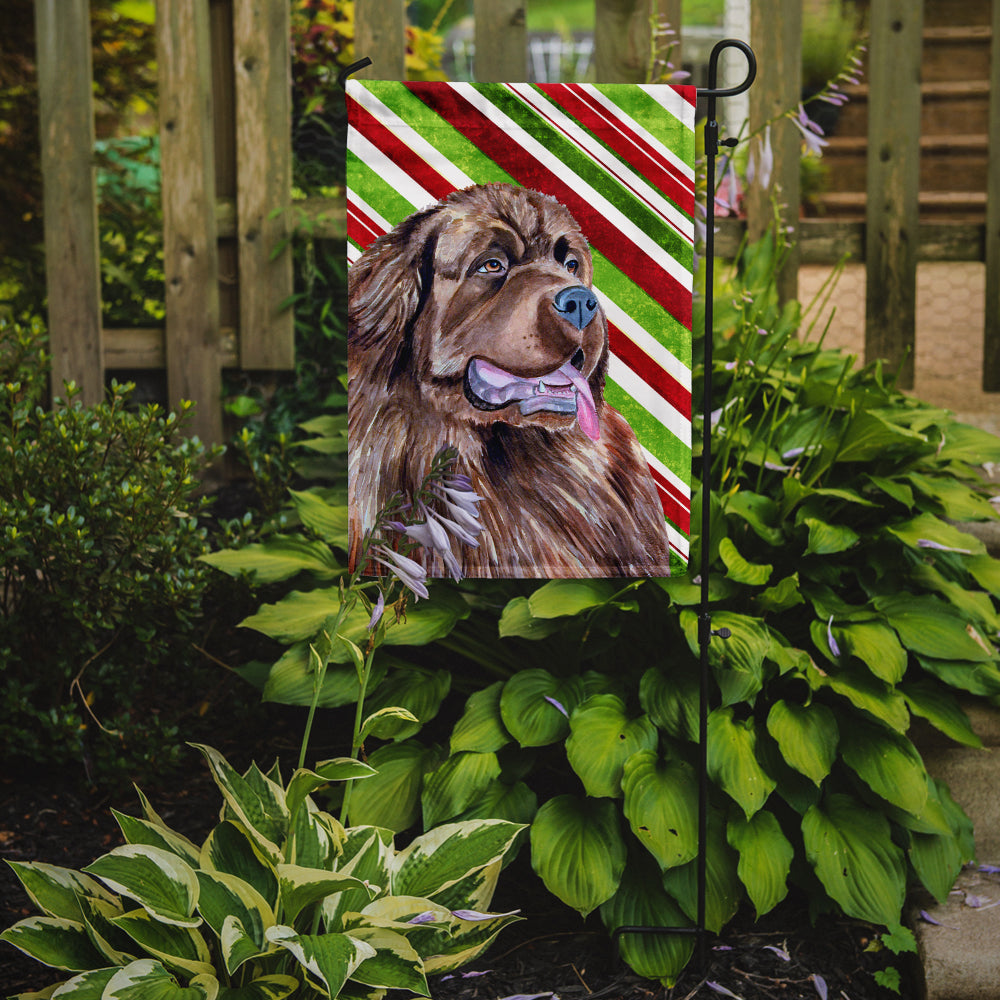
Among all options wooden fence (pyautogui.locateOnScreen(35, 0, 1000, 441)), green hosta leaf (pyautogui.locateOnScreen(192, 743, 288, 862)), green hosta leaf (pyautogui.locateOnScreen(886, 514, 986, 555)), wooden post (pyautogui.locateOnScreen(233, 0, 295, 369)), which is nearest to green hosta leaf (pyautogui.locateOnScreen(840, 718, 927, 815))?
green hosta leaf (pyautogui.locateOnScreen(886, 514, 986, 555))

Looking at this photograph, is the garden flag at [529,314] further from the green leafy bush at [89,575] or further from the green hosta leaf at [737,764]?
the green leafy bush at [89,575]

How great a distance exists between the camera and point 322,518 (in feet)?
7.93

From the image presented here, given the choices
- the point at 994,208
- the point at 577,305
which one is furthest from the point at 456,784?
the point at 994,208

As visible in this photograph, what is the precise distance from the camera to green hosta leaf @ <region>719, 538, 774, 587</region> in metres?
2.05

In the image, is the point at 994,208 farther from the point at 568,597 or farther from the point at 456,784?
the point at 456,784

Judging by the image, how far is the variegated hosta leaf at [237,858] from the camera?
1.63m

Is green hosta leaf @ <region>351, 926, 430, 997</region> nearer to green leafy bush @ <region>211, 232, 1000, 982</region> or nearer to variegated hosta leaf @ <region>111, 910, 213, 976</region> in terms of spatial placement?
variegated hosta leaf @ <region>111, 910, 213, 976</region>

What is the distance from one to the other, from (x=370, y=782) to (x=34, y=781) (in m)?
0.89

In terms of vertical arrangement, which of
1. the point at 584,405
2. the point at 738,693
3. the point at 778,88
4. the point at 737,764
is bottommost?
the point at 737,764

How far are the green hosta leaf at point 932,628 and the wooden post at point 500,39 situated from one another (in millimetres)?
1935

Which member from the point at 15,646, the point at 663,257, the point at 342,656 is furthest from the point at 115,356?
the point at 663,257

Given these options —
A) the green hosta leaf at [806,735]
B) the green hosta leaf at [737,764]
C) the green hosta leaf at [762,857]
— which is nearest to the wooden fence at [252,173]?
the green hosta leaf at [806,735]

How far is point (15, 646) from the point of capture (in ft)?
7.62

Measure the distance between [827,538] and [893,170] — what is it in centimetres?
180
